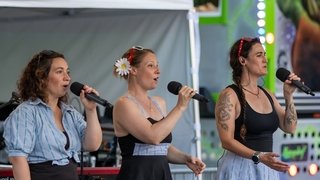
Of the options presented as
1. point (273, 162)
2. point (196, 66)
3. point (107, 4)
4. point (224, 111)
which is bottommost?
point (273, 162)

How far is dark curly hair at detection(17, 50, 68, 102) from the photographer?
14.0 ft

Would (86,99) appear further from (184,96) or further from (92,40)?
(92,40)

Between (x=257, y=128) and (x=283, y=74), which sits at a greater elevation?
(x=283, y=74)

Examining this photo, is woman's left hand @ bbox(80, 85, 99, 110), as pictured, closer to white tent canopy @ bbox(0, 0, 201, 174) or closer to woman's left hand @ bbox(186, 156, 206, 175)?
woman's left hand @ bbox(186, 156, 206, 175)

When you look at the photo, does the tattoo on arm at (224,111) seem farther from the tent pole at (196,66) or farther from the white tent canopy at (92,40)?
the white tent canopy at (92,40)

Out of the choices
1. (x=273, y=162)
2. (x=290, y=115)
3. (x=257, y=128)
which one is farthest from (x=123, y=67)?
(x=290, y=115)

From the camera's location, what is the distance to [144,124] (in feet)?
14.4

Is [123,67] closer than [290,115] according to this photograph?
Yes

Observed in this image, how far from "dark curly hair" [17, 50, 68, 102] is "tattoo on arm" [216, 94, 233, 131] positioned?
45.9 inches

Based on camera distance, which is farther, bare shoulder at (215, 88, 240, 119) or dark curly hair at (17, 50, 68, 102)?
bare shoulder at (215, 88, 240, 119)

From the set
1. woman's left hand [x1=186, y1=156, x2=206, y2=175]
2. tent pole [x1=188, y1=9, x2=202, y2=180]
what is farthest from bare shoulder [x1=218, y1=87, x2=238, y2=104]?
tent pole [x1=188, y1=9, x2=202, y2=180]

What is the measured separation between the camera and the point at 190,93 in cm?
437

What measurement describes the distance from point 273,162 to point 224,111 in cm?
49

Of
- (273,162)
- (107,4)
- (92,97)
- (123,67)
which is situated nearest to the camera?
(92,97)
